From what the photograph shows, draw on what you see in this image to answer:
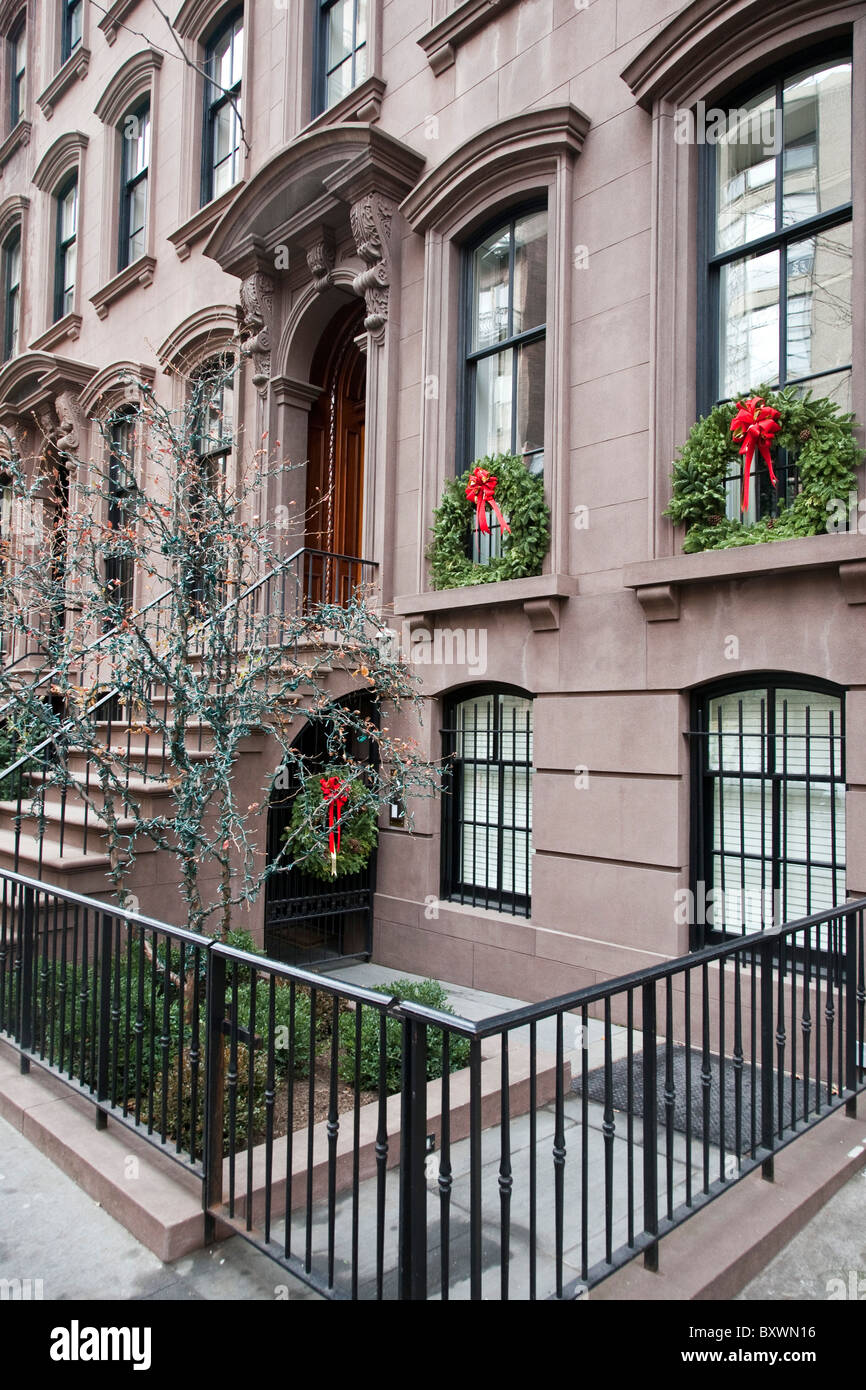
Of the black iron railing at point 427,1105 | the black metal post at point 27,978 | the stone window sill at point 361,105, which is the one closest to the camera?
the black iron railing at point 427,1105

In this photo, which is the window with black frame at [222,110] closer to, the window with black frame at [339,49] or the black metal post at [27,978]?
the window with black frame at [339,49]

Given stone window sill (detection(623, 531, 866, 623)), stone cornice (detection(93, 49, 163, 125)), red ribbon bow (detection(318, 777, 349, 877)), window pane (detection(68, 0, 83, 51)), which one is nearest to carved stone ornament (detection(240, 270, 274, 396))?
red ribbon bow (detection(318, 777, 349, 877))

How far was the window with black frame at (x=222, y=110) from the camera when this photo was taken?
40.0 feet

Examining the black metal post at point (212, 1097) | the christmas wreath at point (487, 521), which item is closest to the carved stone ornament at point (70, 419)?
the christmas wreath at point (487, 521)

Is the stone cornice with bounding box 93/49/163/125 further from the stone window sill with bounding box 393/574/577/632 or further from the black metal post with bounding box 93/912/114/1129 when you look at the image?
the black metal post with bounding box 93/912/114/1129

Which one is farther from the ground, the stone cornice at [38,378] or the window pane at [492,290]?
the stone cornice at [38,378]

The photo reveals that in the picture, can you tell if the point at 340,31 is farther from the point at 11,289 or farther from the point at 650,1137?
the point at 650,1137

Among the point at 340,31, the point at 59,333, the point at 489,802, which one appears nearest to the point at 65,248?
the point at 59,333

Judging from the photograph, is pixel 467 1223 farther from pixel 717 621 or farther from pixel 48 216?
pixel 48 216

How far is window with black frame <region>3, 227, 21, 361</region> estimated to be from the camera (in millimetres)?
17984

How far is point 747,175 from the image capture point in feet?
21.7

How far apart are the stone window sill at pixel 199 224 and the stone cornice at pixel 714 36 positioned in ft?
21.2

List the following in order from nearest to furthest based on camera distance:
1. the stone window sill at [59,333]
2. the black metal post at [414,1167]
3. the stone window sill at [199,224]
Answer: the black metal post at [414,1167]
the stone window sill at [199,224]
the stone window sill at [59,333]
